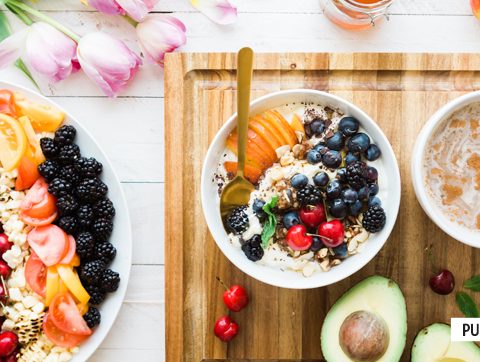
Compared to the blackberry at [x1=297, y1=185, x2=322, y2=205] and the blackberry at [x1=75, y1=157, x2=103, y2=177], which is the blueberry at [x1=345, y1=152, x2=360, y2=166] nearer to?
the blackberry at [x1=297, y1=185, x2=322, y2=205]

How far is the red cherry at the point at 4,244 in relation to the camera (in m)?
1.36

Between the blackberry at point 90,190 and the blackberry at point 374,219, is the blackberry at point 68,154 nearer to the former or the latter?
the blackberry at point 90,190

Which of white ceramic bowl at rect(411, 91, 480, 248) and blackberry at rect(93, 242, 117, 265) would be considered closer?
white ceramic bowl at rect(411, 91, 480, 248)

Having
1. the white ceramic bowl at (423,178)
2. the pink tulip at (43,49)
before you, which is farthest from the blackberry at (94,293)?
the white ceramic bowl at (423,178)

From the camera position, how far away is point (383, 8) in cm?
133

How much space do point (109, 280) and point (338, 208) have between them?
19.6 inches

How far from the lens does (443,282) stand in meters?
1.29

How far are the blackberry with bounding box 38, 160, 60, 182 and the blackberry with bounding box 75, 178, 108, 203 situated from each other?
0.06 metres

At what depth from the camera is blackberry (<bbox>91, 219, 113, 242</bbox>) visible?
1.36 m

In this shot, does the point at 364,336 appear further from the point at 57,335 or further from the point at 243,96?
the point at 57,335

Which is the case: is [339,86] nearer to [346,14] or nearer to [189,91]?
[346,14]

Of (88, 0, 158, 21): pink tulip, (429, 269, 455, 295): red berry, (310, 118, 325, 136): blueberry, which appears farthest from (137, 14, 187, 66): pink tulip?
(429, 269, 455, 295): red berry

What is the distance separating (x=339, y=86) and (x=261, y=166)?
24 centimetres

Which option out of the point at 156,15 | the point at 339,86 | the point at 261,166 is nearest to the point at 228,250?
the point at 261,166
